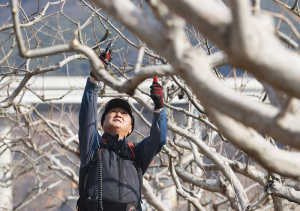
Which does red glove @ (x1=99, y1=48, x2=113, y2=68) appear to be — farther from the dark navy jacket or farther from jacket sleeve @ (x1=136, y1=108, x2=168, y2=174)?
jacket sleeve @ (x1=136, y1=108, x2=168, y2=174)

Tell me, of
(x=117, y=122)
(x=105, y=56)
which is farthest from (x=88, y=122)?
(x=105, y=56)

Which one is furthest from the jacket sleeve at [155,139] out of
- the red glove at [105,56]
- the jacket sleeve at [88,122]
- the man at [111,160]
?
the red glove at [105,56]

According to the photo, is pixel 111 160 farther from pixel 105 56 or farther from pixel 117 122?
pixel 105 56

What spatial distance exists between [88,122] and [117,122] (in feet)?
1.01

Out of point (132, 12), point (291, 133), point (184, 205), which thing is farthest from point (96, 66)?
point (184, 205)

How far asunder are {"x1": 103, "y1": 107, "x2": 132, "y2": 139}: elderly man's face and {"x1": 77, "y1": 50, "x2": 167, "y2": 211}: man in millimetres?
31

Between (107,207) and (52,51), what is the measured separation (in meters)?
1.40

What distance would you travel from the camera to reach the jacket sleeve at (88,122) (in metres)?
2.35

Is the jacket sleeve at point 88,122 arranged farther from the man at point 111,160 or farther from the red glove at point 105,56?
the red glove at point 105,56

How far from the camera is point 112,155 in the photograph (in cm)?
240

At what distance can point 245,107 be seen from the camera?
3.05 ft

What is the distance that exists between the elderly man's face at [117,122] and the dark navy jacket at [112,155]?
0.48 ft

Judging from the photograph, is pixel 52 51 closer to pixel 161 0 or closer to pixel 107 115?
pixel 161 0

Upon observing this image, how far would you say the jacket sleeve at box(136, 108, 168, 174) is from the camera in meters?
2.35
